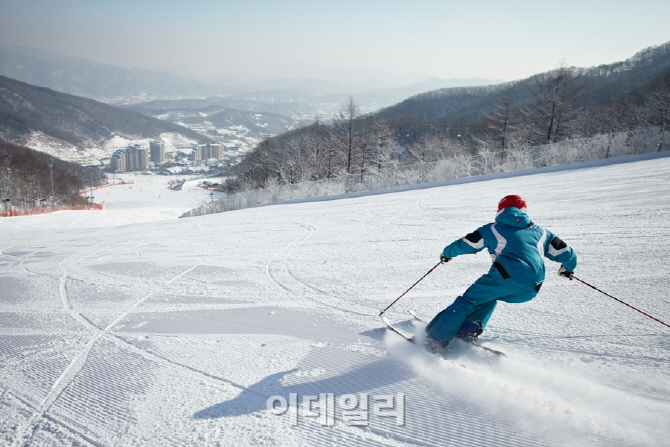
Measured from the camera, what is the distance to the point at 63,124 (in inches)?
6452

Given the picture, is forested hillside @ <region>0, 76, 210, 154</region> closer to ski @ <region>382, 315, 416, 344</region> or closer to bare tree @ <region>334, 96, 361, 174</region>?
bare tree @ <region>334, 96, 361, 174</region>

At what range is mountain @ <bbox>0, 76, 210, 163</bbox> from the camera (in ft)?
430

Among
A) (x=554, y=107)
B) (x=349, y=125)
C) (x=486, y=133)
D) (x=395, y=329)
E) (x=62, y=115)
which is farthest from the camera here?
(x=62, y=115)

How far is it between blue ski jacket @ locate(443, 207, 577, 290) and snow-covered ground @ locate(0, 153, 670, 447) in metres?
0.84

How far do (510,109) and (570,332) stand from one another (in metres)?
39.5

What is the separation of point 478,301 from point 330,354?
1.53 metres

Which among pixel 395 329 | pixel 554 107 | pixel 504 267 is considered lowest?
pixel 395 329

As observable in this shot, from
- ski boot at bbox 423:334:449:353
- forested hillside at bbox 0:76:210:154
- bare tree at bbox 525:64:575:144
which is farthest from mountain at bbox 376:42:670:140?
forested hillside at bbox 0:76:210:154

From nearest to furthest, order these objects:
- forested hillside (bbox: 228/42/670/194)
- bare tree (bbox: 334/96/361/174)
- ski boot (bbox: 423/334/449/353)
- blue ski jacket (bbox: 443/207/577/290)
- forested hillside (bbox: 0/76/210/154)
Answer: blue ski jacket (bbox: 443/207/577/290)
ski boot (bbox: 423/334/449/353)
forested hillside (bbox: 228/42/670/194)
bare tree (bbox: 334/96/361/174)
forested hillside (bbox: 0/76/210/154)

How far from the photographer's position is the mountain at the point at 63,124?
131000mm

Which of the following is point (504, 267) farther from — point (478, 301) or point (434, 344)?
point (434, 344)

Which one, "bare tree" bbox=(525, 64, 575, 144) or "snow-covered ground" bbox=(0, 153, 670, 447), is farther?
"bare tree" bbox=(525, 64, 575, 144)

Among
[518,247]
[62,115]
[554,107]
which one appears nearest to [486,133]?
[554,107]

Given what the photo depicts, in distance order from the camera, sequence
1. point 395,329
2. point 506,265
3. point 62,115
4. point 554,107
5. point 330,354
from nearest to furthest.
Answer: point 506,265
point 330,354
point 395,329
point 554,107
point 62,115
